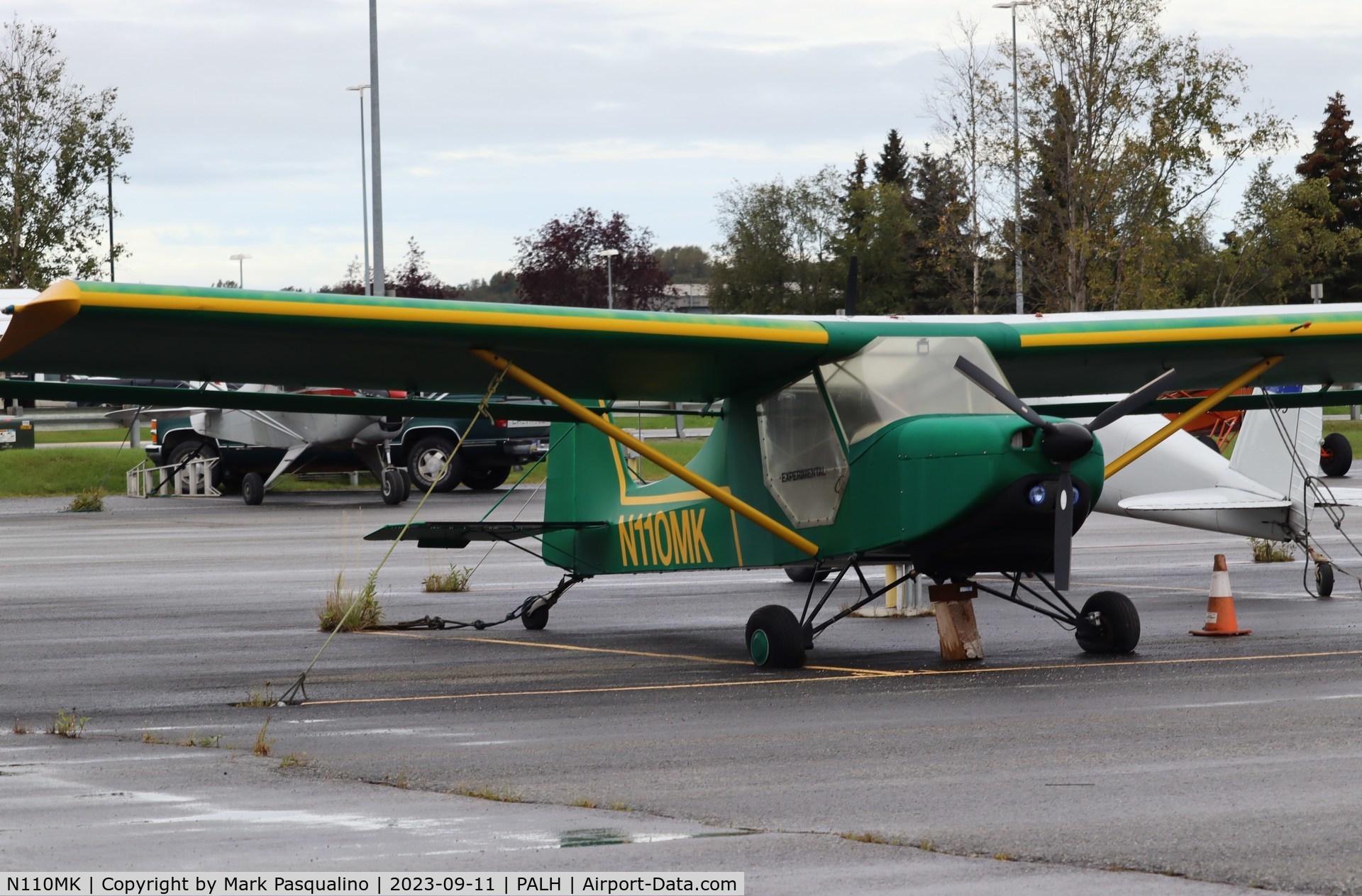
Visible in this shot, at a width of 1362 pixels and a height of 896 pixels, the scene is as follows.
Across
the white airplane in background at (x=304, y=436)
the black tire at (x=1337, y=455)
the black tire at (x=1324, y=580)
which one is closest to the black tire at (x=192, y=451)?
the white airplane in background at (x=304, y=436)

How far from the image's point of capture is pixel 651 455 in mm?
12133

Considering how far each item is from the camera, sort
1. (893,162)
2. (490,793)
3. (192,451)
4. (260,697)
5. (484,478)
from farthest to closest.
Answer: (893,162) → (192,451) → (484,478) → (260,697) → (490,793)

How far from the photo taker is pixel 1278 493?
53.0ft

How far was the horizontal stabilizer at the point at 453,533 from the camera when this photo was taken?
486 inches

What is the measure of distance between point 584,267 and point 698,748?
65.6m

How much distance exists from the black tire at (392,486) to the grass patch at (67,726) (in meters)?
21.5

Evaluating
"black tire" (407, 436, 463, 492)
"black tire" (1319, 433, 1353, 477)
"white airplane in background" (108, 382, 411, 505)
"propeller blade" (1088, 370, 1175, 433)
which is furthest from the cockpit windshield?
"black tire" (407, 436, 463, 492)

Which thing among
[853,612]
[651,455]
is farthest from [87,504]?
[853,612]

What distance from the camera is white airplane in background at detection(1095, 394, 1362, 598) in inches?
622

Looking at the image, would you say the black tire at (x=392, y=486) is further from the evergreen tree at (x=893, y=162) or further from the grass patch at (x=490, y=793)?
the evergreen tree at (x=893, y=162)

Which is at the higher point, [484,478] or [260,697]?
[484,478]

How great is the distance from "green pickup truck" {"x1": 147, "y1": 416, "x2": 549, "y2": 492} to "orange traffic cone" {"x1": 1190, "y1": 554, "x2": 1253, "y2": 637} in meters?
21.1

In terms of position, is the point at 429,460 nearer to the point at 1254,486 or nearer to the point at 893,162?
the point at 1254,486
